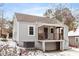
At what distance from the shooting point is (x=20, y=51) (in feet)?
11.0

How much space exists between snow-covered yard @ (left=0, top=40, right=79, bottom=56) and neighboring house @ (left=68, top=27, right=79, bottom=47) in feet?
0.29

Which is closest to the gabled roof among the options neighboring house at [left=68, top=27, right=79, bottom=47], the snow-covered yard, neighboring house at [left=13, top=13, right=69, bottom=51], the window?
neighboring house at [left=13, top=13, right=69, bottom=51]

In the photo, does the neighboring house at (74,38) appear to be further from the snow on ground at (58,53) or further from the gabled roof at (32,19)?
the gabled roof at (32,19)

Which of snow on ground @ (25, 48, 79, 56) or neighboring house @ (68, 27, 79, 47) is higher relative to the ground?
neighboring house @ (68, 27, 79, 47)

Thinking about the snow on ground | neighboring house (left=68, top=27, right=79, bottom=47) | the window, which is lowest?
the snow on ground

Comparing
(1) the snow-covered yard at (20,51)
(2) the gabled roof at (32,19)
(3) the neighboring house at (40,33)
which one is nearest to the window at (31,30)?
(3) the neighboring house at (40,33)

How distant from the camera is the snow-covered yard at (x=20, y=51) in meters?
3.35

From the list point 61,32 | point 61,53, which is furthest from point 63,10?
point 61,53

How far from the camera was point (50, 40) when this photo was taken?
11.1ft

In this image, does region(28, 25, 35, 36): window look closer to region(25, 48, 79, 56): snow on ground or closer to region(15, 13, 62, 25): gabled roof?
region(15, 13, 62, 25): gabled roof

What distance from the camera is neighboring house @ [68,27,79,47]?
11.1 ft

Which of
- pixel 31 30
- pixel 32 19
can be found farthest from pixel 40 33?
pixel 32 19

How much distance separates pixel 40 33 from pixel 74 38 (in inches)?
22.3

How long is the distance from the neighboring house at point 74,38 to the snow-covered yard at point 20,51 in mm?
89
